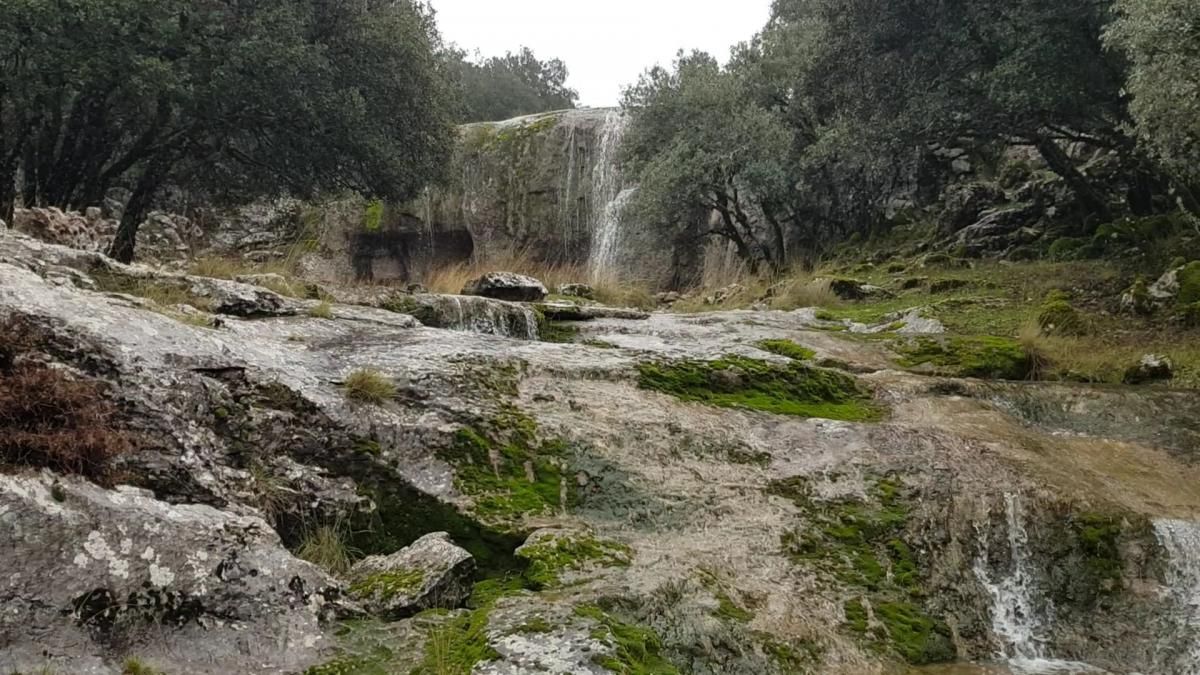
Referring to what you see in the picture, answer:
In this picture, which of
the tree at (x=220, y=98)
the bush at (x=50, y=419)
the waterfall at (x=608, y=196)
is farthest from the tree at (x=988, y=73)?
the bush at (x=50, y=419)

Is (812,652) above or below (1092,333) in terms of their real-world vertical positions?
below

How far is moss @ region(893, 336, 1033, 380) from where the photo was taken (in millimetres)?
9559

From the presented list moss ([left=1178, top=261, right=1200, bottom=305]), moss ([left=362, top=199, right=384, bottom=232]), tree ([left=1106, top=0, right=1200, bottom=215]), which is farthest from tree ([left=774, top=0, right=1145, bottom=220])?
moss ([left=362, top=199, right=384, bottom=232])

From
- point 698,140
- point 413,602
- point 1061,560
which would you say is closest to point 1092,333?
point 1061,560

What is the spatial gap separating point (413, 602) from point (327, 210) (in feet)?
93.3

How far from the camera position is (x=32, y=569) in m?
3.30

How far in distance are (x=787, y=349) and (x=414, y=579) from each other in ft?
22.4

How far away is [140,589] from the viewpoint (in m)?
3.47

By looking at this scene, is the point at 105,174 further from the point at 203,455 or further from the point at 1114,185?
the point at 1114,185

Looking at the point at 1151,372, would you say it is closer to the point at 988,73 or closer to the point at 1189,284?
the point at 1189,284

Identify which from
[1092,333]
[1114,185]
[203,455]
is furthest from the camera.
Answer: [1114,185]

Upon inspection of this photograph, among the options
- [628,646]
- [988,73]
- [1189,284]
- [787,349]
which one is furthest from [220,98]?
[1189,284]

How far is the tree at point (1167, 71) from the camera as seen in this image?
31.7 ft

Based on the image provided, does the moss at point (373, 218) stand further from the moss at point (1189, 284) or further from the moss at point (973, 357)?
the moss at point (1189, 284)
